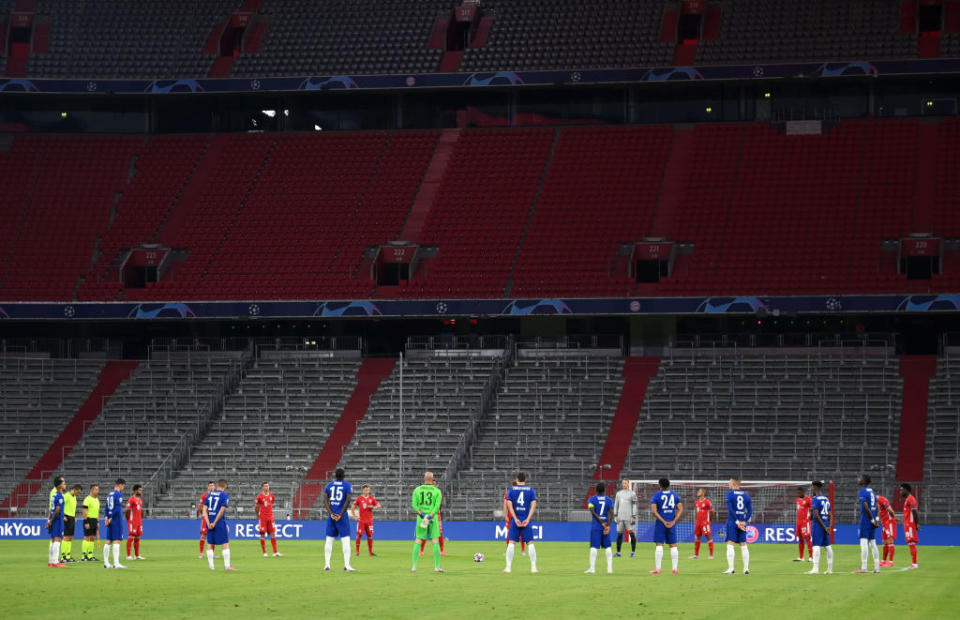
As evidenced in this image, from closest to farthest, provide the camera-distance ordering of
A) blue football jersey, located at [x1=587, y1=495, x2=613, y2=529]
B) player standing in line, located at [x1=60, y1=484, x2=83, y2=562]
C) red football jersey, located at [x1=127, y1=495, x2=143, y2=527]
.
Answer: blue football jersey, located at [x1=587, y1=495, x2=613, y2=529]
player standing in line, located at [x1=60, y1=484, x2=83, y2=562]
red football jersey, located at [x1=127, y1=495, x2=143, y2=527]

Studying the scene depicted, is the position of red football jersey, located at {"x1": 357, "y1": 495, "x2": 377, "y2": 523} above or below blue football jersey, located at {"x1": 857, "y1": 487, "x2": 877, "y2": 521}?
below

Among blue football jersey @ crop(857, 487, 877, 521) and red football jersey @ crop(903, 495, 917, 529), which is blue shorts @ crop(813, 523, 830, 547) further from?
red football jersey @ crop(903, 495, 917, 529)

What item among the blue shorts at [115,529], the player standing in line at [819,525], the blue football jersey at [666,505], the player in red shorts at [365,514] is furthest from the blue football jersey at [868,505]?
the blue shorts at [115,529]

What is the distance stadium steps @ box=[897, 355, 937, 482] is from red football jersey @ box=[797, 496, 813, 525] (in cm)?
1759

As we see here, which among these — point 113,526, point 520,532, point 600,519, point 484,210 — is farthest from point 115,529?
point 484,210

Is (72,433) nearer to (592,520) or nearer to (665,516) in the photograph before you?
(592,520)

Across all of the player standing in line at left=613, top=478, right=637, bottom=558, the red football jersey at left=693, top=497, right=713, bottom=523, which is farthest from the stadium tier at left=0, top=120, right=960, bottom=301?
the red football jersey at left=693, top=497, right=713, bottom=523

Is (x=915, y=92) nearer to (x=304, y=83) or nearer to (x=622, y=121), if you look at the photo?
(x=622, y=121)

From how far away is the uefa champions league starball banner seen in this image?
48656mm

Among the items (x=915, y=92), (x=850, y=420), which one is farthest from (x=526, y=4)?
(x=850, y=420)

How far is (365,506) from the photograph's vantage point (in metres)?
40.1

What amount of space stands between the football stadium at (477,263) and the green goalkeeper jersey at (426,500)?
10.2 m

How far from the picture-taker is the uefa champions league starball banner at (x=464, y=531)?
48.7 meters

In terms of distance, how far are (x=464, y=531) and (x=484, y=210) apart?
2142cm
